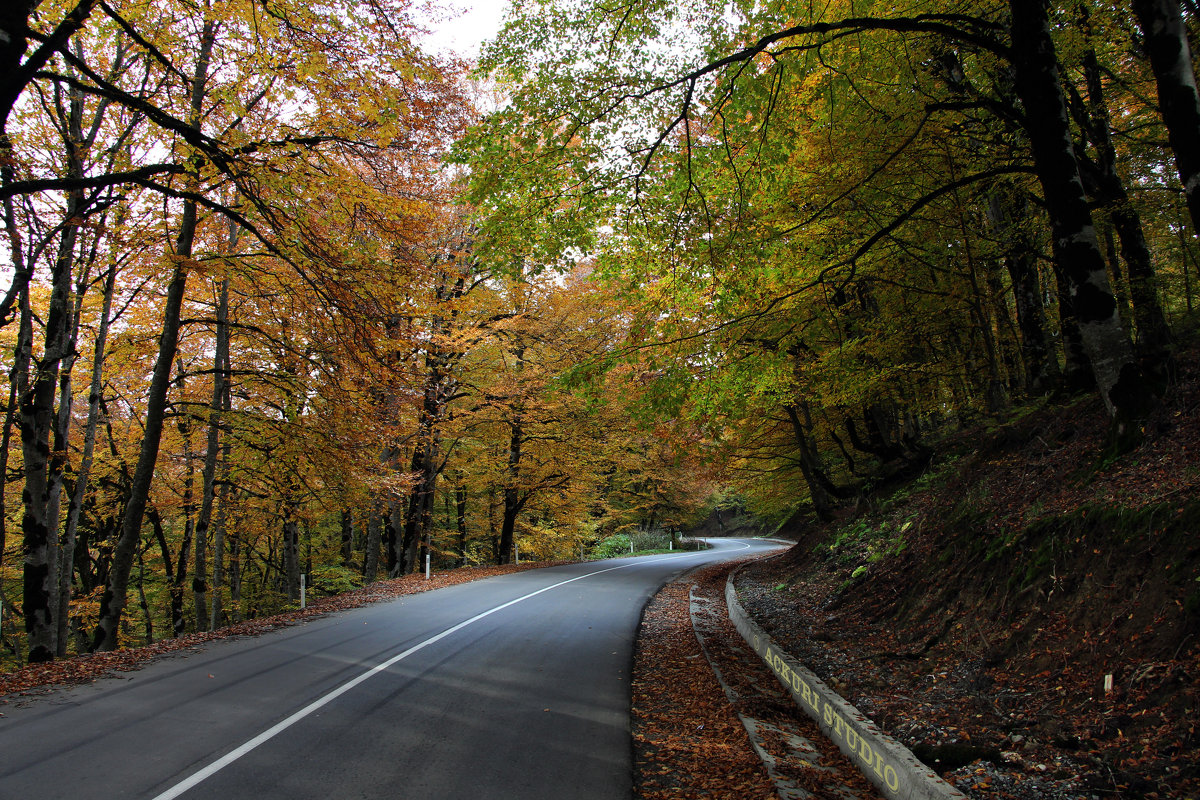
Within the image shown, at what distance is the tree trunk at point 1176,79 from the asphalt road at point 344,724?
21.2 ft

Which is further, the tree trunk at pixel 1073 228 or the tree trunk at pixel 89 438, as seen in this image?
the tree trunk at pixel 89 438

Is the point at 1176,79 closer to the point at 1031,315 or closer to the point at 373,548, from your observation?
the point at 1031,315

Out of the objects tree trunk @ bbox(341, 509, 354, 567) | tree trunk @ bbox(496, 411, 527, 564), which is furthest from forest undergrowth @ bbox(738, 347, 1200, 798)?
tree trunk @ bbox(341, 509, 354, 567)

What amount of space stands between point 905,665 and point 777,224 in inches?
244

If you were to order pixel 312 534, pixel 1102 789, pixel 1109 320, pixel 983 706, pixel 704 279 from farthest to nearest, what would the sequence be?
pixel 312 534 < pixel 704 279 < pixel 1109 320 < pixel 983 706 < pixel 1102 789

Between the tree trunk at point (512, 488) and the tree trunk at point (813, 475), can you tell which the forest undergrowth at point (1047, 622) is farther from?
the tree trunk at point (512, 488)

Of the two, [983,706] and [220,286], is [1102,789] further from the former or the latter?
[220,286]

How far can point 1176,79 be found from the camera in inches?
181

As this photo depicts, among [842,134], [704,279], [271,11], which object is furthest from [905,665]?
[271,11]

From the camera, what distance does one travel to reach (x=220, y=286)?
507 inches

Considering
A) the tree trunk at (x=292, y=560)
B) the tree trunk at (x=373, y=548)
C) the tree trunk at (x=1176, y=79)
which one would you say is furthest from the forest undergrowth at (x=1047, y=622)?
the tree trunk at (x=292, y=560)

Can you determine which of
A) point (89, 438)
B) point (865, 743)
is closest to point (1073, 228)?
point (865, 743)

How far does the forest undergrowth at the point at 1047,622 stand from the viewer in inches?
129

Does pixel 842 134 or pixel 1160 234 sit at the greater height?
pixel 842 134
